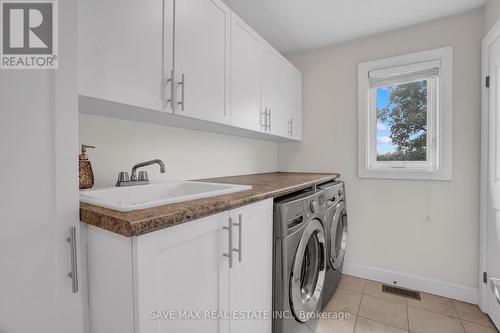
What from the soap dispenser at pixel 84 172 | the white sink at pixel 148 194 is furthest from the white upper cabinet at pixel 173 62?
the white sink at pixel 148 194

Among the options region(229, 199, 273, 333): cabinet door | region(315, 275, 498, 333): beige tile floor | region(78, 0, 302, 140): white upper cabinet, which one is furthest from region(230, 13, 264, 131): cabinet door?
region(315, 275, 498, 333): beige tile floor

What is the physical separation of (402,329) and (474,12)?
2480mm

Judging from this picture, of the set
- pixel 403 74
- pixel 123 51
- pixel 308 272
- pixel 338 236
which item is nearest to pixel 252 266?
pixel 308 272

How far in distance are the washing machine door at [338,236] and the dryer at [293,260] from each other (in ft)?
1.15

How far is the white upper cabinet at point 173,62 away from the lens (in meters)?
0.90

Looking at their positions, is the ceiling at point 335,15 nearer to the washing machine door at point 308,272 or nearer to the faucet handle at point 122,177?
the faucet handle at point 122,177

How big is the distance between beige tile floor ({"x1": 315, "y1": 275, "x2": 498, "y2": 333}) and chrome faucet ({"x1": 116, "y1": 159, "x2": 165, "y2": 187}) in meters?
1.49

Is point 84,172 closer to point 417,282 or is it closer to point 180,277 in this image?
point 180,277

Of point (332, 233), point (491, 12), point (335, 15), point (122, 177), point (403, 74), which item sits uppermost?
point (335, 15)

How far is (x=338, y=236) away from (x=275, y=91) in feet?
4.69

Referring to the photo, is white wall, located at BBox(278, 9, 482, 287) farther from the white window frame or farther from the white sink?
the white sink

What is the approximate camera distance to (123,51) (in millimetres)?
971

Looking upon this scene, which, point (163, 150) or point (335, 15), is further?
point (335, 15)

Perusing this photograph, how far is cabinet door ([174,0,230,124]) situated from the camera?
120 centimetres
